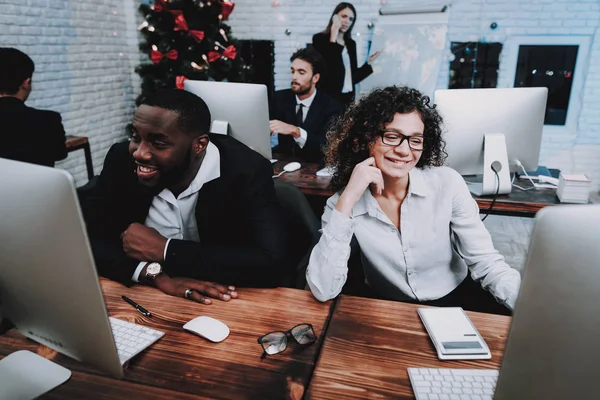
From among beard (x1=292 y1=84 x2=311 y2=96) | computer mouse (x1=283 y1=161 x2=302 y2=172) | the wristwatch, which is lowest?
the wristwatch

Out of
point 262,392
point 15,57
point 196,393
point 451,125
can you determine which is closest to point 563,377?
point 262,392

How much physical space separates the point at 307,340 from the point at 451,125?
4.33ft

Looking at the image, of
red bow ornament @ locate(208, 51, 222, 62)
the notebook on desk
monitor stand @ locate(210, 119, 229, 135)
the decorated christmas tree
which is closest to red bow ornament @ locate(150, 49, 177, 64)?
the decorated christmas tree

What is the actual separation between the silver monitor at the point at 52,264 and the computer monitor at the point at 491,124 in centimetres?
163

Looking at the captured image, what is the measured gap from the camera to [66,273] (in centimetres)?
73

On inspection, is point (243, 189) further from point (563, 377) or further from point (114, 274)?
point (563, 377)

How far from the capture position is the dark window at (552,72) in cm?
424

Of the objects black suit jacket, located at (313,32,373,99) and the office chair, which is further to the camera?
black suit jacket, located at (313,32,373,99)

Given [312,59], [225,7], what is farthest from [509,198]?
[225,7]

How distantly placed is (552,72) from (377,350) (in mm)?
4310

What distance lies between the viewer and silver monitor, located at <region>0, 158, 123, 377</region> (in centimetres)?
68

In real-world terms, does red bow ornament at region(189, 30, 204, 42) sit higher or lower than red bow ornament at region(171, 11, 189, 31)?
lower

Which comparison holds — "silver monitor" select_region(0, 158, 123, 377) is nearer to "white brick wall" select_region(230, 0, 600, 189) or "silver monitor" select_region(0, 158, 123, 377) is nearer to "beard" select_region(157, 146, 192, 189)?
"beard" select_region(157, 146, 192, 189)

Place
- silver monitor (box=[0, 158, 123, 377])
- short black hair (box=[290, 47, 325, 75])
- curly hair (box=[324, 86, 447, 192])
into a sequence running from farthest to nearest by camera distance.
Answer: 1. short black hair (box=[290, 47, 325, 75])
2. curly hair (box=[324, 86, 447, 192])
3. silver monitor (box=[0, 158, 123, 377])
